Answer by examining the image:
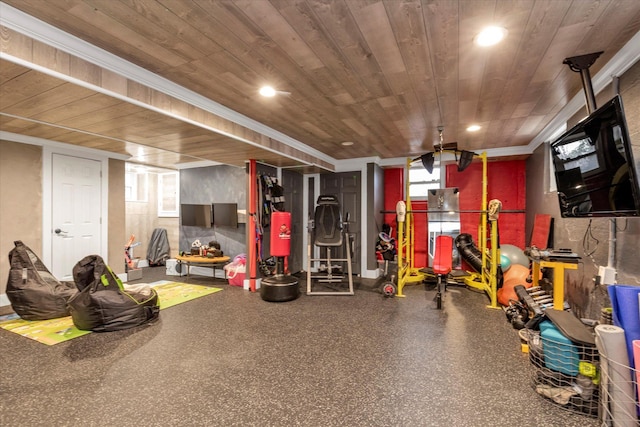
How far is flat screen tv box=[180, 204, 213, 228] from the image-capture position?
6.15 m

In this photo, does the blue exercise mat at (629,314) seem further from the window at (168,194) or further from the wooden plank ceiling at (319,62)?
the window at (168,194)

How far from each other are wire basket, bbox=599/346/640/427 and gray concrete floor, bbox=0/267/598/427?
25 cm

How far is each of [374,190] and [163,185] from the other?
525cm

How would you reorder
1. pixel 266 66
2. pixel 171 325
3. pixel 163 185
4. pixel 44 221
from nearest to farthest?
pixel 266 66, pixel 171 325, pixel 44 221, pixel 163 185

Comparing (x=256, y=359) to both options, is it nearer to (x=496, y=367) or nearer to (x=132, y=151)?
(x=496, y=367)

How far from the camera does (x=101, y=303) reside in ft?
10.2

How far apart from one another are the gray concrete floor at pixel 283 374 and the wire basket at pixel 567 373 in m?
0.07

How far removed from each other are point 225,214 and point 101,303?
3.02m

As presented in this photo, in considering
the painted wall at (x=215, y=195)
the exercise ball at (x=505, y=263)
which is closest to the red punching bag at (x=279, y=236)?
the painted wall at (x=215, y=195)

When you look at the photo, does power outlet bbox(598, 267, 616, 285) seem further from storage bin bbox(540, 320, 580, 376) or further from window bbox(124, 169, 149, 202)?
window bbox(124, 169, 149, 202)

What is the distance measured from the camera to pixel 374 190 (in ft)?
19.9

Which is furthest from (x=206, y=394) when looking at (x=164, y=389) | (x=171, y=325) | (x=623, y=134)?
(x=623, y=134)

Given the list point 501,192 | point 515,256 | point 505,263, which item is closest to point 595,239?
point 505,263

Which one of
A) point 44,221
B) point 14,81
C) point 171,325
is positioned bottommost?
point 171,325
